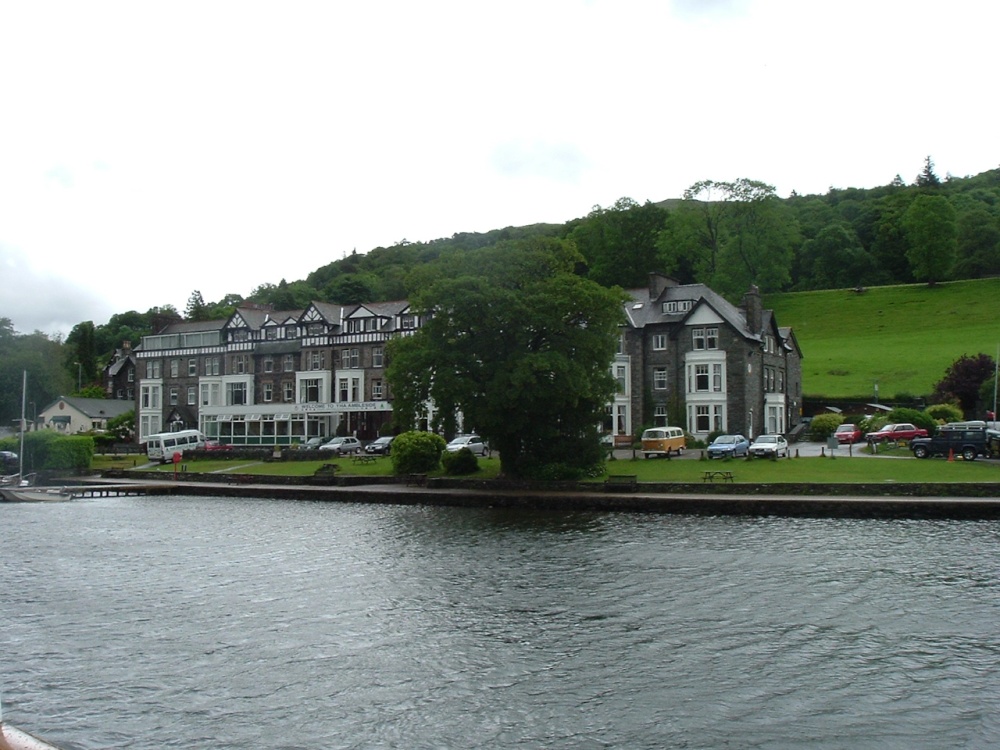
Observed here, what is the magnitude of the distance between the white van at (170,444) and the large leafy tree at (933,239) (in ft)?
322

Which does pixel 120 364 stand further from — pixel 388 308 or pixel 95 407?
pixel 388 308

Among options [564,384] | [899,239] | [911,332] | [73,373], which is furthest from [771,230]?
[73,373]

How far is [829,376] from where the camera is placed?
299ft

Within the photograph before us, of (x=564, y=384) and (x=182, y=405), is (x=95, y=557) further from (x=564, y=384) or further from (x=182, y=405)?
(x=182, y=405)

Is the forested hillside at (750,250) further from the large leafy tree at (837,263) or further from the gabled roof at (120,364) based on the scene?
the gabled roof at (120,364)

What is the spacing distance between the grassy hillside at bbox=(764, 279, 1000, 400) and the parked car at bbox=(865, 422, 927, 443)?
21481mm

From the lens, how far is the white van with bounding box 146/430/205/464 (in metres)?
74.6

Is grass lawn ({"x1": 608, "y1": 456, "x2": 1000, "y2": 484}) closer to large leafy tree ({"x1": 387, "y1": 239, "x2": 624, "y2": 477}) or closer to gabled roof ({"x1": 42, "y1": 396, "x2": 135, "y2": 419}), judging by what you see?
large leafy tree ({"x1": 387, "y1": 239, "x2": 624, "y2": 477})

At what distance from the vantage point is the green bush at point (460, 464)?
5528 centimetres

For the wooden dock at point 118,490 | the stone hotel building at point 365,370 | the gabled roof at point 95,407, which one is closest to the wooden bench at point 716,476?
the stone hotel building at point 365,370

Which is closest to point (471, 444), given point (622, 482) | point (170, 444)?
point (622, 482)

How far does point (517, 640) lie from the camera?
827 inches

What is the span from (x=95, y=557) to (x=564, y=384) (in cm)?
2406

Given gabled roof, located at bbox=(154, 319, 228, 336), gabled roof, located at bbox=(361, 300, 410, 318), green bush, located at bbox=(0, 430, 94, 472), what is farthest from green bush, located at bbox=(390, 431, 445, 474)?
gabled roof, located at bbox=(154, 319, 228, 336)
